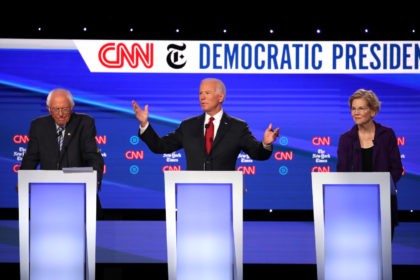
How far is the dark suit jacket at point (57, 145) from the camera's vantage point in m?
5.77

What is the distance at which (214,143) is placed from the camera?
5.92 metres

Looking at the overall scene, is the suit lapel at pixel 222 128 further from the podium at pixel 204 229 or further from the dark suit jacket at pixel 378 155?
the podium at pixel 204 229

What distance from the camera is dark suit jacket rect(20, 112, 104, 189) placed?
18.9 feet

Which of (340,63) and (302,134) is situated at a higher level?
(340,63)

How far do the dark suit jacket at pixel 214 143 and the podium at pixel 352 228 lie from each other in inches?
53.6

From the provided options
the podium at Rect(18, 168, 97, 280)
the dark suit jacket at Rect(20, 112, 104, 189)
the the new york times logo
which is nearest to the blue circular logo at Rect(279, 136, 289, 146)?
the the new york times logo

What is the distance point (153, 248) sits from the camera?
7.49 metres

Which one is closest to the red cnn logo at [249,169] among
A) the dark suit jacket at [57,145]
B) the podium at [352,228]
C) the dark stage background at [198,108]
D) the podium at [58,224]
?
the dark stage background at [198,108]

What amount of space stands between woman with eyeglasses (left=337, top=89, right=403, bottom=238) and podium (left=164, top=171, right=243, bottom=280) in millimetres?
1655

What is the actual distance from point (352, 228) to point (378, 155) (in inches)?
59.5
